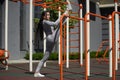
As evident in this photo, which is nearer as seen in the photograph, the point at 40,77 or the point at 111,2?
the point at 40,77

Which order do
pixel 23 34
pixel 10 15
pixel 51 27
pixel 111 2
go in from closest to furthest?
pixel 51 27 < pixel 10 15 < pixel 23 34 < pixel 111 2

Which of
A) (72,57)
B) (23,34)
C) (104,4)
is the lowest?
(72,57)

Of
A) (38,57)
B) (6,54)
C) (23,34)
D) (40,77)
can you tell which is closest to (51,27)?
(40,77)

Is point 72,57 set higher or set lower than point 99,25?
lower

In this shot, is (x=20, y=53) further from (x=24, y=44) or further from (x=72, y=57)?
(x=72, y=57)

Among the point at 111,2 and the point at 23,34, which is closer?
the point at 23,34

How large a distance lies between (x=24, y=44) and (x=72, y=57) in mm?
2942

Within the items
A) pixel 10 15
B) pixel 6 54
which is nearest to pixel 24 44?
pixel 10 15

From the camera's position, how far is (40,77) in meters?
9.39

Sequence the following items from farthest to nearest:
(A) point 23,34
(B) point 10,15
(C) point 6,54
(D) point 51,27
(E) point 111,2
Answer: (E) point 111,2 → (A) point 23,34 → (B) point 10,15 → (C) point 6,54 → (D) point 51,27

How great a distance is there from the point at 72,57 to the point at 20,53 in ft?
9.92

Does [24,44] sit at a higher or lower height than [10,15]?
lower

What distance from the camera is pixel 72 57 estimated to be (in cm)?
2028

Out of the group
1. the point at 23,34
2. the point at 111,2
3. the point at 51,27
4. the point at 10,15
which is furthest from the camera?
the point at 111,2
